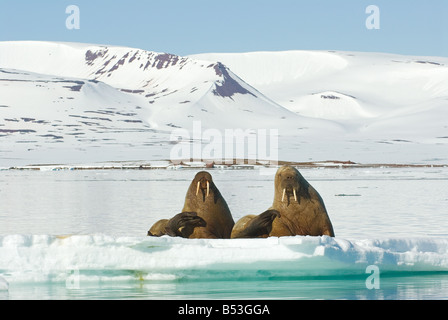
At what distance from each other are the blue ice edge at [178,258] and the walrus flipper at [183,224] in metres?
1.24

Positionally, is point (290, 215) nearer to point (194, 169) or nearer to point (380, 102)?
point (194, 169)

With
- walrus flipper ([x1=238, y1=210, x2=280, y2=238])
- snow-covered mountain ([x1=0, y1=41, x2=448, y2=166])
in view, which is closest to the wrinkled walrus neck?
walrus flipper ([x1=238, y1=210, x2=280, y2=238])

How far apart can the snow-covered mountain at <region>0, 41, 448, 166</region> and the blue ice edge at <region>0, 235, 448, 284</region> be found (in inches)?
3116

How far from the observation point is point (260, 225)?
10.8 m

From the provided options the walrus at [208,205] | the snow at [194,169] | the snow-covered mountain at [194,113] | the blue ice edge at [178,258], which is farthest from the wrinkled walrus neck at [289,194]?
the snow-covered mountain at [194,113]

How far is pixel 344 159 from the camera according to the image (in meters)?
87.9

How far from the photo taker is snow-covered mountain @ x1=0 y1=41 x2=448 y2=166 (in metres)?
108

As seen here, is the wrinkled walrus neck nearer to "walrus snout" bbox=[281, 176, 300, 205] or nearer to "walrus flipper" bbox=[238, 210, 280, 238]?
"walrus snout" bbox=[281, 176, 300, 205]

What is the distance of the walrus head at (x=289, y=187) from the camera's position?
10.9m

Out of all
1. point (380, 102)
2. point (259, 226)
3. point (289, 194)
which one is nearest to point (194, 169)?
point (289, 194)

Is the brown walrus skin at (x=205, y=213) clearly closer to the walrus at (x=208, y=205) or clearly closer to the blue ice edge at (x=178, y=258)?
the walrus at (x=208, y=205)

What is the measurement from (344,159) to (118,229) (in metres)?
73.5

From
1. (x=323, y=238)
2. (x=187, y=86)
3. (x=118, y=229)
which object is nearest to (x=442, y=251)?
(x=323, y=238)

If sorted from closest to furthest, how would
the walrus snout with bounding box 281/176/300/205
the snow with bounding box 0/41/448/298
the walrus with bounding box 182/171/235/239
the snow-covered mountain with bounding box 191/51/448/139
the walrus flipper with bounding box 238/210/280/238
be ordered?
the snow with bounding box 0/41/448/298, the walrus flipper with bounding box 238/210/280/238, the walrus snout with bounding box 281/176/300/205, the walrus with bounding box 182/171/235/239, the snow-covered mountain with bounding box 191/51/448/139
